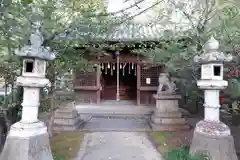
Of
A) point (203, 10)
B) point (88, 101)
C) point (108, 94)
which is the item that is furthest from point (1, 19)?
point (108, 94)

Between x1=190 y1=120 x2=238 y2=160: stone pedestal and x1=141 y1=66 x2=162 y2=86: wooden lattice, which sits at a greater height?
x1=141 y1=66 x2=162 y2=86: wooden lattice

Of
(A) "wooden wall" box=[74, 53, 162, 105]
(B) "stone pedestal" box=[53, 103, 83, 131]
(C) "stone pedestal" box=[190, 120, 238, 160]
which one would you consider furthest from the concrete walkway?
(A) "wooden wall" box=[74, 53, 162, 105]

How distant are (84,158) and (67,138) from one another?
4.87 ft

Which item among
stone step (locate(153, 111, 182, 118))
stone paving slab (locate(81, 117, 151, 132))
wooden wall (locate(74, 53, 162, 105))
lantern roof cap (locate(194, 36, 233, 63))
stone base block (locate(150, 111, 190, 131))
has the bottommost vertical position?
stone paving slab (locate(81, 117, 151, 132))

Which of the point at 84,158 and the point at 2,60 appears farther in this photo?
the point at 84,158

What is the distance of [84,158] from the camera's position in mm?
4203

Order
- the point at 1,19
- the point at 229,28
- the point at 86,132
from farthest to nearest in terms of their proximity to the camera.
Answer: the point at 86,132, the point at 229,28, the point at 1,19

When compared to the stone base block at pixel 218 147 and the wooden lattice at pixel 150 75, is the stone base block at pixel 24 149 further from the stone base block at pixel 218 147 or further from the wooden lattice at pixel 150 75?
the wooden lattice at pixel 150 75

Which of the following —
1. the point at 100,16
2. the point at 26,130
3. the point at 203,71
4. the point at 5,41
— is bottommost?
the point at 26,130

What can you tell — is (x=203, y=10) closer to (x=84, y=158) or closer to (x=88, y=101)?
(x=84, y=158)

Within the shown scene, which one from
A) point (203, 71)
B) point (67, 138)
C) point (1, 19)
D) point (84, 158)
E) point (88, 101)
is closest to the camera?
point (1, 19)

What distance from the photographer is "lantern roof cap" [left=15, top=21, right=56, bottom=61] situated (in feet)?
10.9

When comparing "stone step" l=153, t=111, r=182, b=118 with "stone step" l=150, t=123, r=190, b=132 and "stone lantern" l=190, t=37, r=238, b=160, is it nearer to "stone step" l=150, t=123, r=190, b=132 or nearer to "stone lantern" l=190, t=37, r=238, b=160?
"stone step" l=150, t=123, r=190, b=132

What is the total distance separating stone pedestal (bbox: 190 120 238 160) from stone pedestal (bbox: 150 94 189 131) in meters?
2.81
